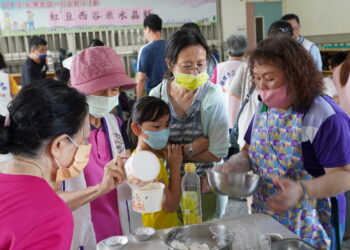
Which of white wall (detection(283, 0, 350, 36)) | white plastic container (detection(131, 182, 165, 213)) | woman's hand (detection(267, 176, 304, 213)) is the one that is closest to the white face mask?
white plastic container (detection(131, 182, 165, 213))

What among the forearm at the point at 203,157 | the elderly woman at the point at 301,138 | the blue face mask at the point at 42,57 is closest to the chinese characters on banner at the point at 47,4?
the blue face mask at the point at 42,57

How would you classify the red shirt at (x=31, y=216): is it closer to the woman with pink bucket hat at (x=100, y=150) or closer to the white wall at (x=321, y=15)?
the woman with pink bucket hat at (x=100, y=150)

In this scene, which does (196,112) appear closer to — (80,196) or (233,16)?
(80,196)

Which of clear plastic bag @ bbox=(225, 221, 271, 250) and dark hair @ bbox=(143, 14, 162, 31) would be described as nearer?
clear plastic bag @ bbox=(225, 221, 271, 250)

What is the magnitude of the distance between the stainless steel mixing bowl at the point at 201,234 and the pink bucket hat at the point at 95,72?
2.14ft

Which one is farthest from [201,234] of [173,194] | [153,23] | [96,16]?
[96,16]

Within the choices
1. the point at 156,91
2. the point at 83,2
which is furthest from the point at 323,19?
the point at 156,91

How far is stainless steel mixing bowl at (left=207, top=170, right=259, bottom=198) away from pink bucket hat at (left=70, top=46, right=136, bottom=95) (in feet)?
1.89

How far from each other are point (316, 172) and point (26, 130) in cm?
107

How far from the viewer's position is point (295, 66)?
134 cm

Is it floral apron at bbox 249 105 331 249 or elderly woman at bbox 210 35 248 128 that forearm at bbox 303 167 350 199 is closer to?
floral apron at bbox 249 105 331 249

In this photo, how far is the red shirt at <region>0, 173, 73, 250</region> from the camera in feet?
2.76

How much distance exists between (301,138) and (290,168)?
129mm

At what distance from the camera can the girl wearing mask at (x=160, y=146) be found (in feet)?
5.29
